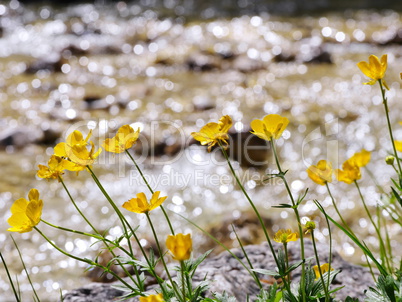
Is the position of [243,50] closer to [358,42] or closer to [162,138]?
[358,42]

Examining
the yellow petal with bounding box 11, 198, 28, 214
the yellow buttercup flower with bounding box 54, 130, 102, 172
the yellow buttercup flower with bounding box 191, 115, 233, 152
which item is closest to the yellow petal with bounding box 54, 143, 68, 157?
the yellow buttercup flower with bounding box 54, 130, 102, 172

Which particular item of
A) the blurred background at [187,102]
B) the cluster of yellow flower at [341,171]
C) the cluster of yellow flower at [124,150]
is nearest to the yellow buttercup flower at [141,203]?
the cluster of yellow flower at [124,150]

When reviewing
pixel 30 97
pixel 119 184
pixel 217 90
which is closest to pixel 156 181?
pixel 119 184

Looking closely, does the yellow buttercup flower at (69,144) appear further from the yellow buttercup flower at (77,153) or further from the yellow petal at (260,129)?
the yellow petal at (260,129)

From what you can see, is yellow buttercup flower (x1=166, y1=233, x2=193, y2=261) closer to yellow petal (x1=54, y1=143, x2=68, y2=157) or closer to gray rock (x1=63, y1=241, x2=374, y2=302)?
yellow petal (x1=54, y1=143, x2=68, y2=157)

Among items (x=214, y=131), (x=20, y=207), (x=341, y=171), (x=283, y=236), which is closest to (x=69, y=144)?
(x=20, y=207)

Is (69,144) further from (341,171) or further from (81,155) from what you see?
(341,171)
